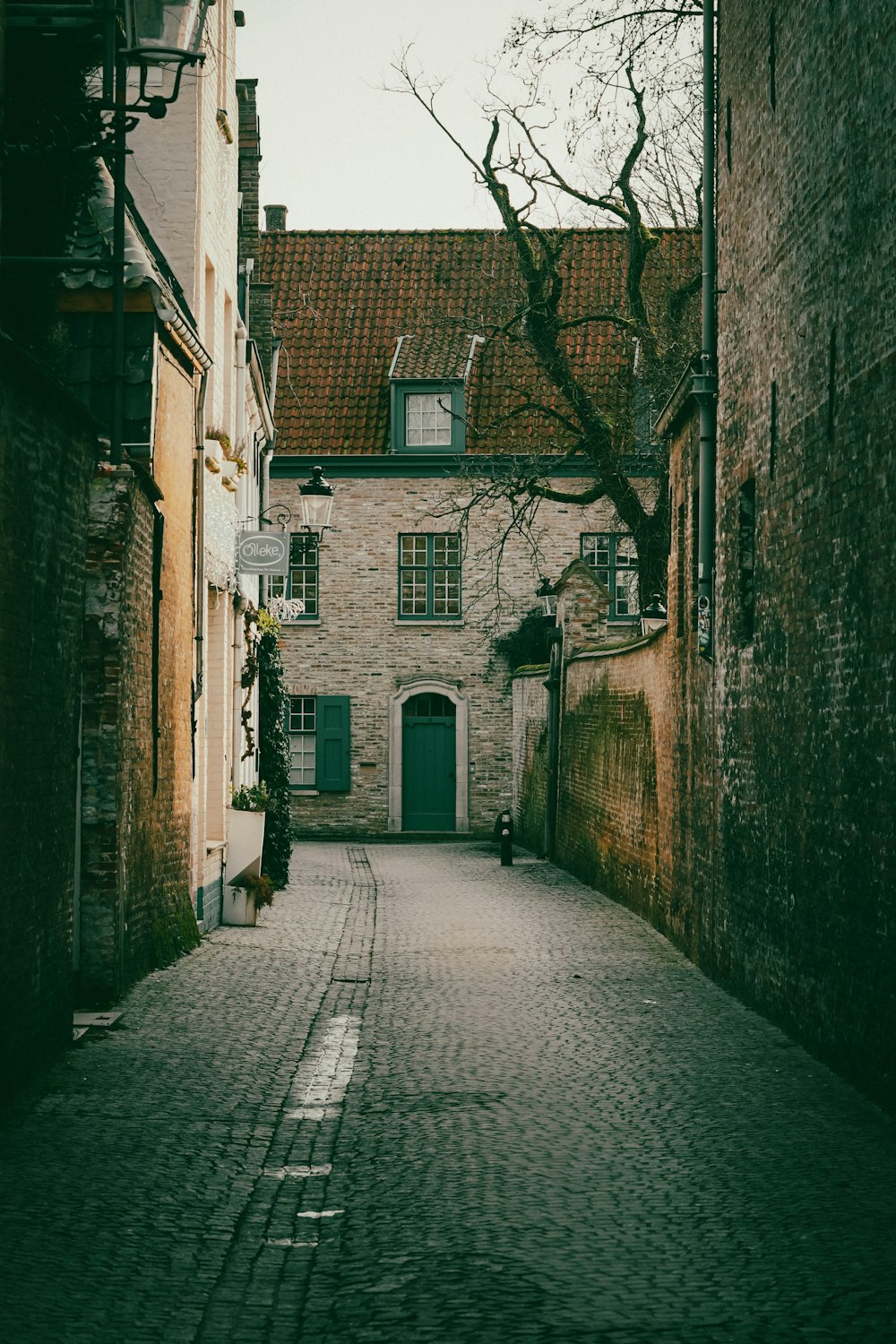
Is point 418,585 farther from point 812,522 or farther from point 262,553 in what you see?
point 812,522

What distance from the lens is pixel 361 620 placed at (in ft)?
117

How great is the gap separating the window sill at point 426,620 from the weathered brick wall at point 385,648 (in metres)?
0.04

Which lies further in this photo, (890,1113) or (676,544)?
(676,544)

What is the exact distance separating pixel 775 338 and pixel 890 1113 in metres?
5.25

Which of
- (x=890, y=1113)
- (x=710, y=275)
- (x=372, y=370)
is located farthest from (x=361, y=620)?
(x=890, y=1113)

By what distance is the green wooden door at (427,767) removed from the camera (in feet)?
117

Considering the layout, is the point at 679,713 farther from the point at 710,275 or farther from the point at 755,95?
the point at 755,95

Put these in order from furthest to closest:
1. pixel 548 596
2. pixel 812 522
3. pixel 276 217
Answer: pixel 276 217, pixel 548 596, pixel 812 522

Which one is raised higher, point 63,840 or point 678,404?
point 678,404

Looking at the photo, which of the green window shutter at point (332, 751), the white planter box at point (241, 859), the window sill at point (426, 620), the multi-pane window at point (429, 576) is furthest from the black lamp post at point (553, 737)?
the white planter box at point (241, 859)

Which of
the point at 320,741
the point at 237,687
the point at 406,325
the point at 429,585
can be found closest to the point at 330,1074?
the point at 237,687

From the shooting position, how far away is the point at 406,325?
37500mm

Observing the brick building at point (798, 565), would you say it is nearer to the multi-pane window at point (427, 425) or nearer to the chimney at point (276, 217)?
the multi-pane window at point (427, 425)

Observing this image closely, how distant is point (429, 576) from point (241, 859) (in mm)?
18648
